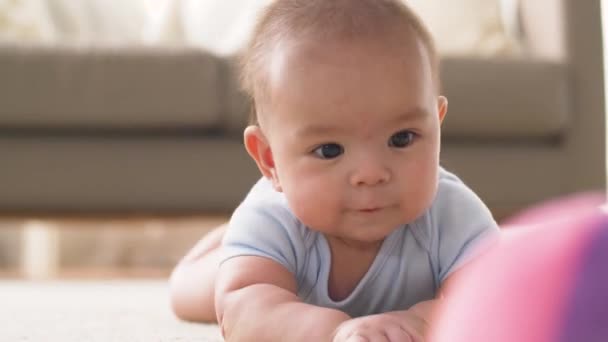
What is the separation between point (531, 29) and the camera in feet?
7.90

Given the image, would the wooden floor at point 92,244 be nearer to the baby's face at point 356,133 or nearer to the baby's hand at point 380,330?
the baby's face at point 356,133

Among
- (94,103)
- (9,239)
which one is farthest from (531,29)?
(9,239)

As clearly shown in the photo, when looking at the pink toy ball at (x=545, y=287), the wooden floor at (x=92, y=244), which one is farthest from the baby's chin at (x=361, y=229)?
the wooden floor at (x=92, y=244)

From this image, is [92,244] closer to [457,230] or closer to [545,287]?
[457,230]

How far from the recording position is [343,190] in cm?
75

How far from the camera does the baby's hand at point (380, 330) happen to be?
0.63 metres

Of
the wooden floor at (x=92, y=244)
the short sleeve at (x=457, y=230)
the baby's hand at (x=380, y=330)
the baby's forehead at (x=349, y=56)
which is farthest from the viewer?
the wooden floor at (x=92, y=244)

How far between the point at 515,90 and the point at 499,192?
0.74 feet

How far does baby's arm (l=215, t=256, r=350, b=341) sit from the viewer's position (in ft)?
2.28

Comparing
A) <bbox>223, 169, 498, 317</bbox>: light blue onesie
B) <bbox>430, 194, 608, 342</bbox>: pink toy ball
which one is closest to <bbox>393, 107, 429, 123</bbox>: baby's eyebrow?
<bbox>223, 169, 498, 317</bbox>: light blue onesie

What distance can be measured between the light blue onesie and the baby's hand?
170 mm

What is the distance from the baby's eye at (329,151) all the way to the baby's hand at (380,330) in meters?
0.14

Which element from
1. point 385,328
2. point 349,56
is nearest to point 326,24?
point 349,56

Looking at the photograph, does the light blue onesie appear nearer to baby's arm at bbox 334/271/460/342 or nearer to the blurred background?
baby's arm at bbox 334/271/460/342
